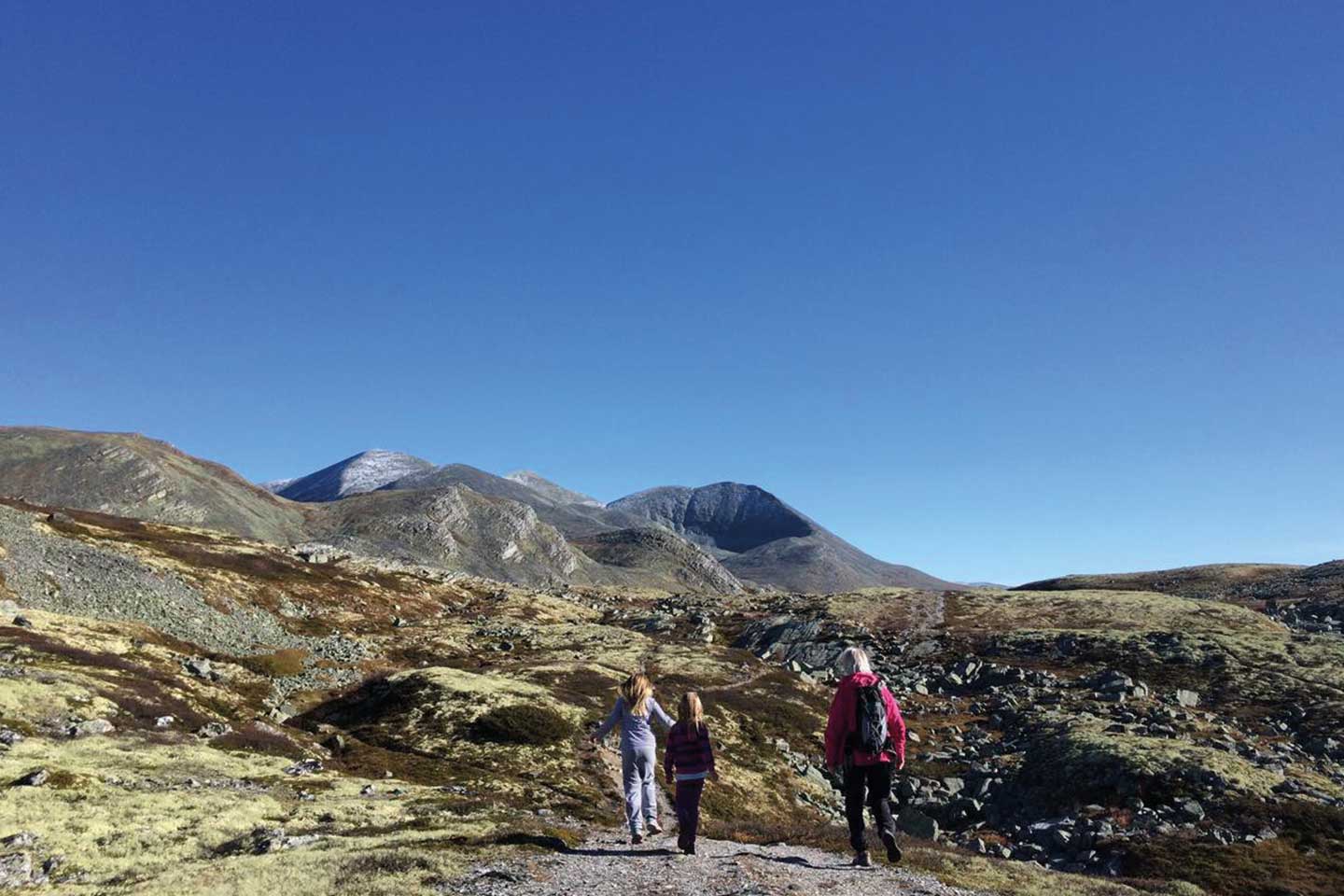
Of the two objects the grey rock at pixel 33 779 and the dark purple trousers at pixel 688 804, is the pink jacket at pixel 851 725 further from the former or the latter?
the grey rock at pixel 33 779

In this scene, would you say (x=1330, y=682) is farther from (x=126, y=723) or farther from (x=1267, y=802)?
(x=126, y=723)

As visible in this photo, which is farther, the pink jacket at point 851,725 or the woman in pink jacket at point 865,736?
the pink jacket at point 851,725

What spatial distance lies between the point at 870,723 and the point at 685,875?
5.22 m

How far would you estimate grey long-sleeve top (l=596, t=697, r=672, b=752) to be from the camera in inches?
678

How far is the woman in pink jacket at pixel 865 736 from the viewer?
577 inches

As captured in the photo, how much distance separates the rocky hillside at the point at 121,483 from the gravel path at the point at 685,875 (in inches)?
6812

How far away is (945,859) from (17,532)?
90164 millimetres

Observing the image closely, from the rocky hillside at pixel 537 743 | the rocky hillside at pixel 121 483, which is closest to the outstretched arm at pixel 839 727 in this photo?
the rocky hillside at pixel 537 743

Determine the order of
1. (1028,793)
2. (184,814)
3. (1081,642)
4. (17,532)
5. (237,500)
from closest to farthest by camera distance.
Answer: (184,814) → (1028,793) → (17,532) → (1081,642) → (237,500)

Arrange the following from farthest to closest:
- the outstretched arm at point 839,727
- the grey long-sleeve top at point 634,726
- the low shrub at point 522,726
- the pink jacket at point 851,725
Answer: the low shrub at point 522,726, the grey long-sleeve top at point 634,726, the outstretched arm at point 839,727, the pink jacket at point 851,725

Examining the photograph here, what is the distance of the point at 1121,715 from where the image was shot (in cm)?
5791

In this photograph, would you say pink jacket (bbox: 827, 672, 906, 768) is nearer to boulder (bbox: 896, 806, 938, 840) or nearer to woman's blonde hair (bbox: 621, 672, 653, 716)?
woman's blonde hair (bbox: 621, 672, 653, 716)

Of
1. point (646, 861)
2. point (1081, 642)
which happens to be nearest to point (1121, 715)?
point (1081, 642)

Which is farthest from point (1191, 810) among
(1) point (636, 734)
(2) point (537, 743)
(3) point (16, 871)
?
(3) point (16, 871)
